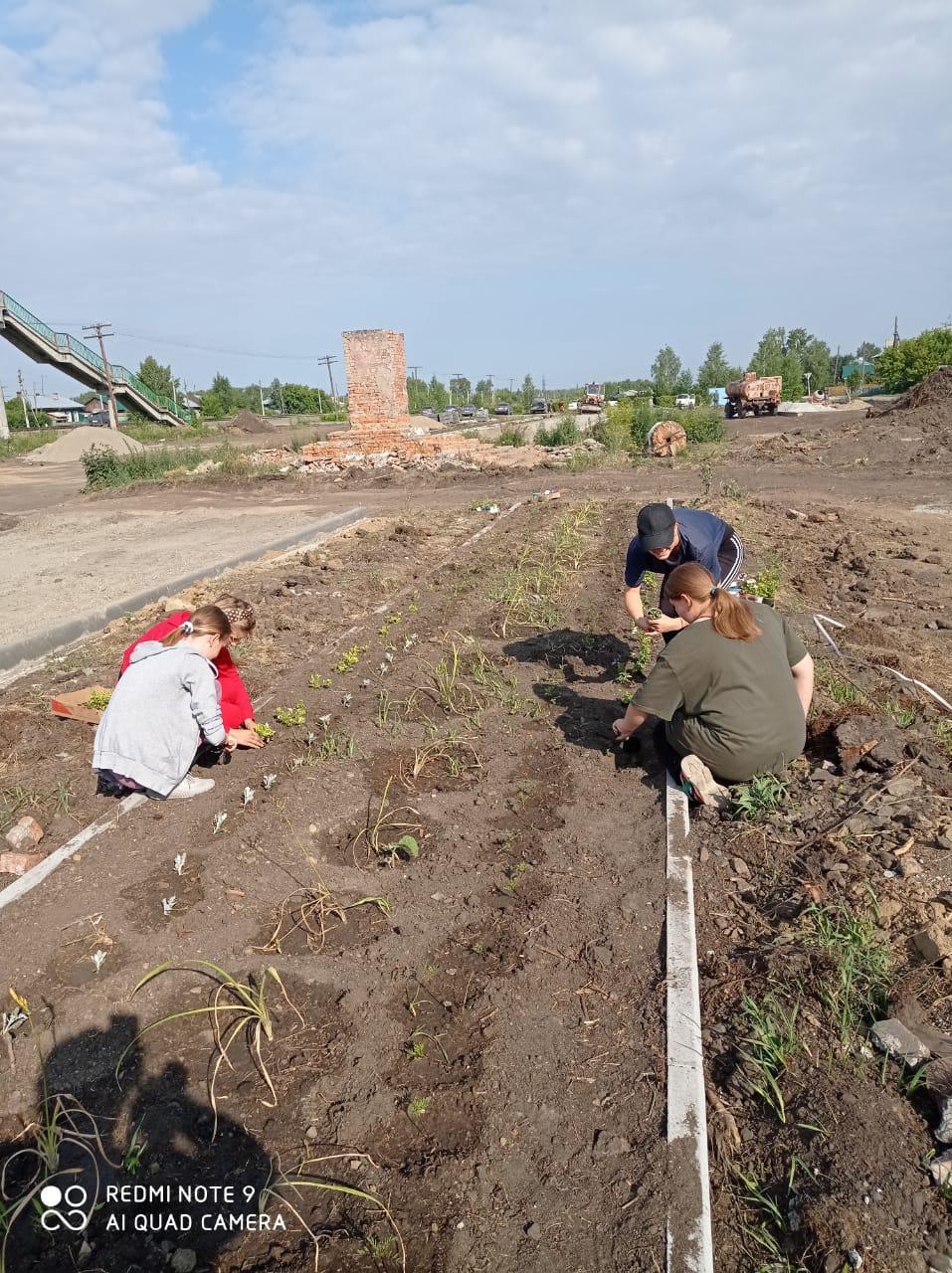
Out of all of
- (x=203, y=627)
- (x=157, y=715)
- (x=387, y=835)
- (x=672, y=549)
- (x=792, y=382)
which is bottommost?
(x=387, y=835)

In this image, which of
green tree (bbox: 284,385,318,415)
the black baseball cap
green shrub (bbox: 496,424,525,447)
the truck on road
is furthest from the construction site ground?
green tree (bbox: 284,385,318,415)

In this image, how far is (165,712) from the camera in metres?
3.69

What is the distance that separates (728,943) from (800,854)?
59cm

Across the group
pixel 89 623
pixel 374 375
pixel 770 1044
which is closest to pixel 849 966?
pixel 770 1044

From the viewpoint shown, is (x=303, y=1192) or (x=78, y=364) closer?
(x=303, y=1192)

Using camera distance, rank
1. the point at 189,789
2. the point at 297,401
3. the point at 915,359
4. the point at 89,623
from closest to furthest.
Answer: the point at 189,789, the point at 89,623, the point at 915,359, the point at 297,401

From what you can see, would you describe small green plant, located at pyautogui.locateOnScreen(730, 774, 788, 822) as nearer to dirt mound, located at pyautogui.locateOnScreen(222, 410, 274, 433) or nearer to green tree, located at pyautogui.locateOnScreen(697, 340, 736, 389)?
dirt mound, located at pyautogui.locateOnScreen(222, 410, 274, 433)

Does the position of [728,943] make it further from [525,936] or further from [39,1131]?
[39,1131]

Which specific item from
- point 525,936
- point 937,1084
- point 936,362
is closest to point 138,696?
point 525,936

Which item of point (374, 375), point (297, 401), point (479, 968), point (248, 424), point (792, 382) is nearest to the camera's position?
point (479, 968)

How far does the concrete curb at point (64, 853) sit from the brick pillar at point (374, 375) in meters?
17.6

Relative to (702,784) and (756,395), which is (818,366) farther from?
(702,784)

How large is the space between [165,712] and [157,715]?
37mm

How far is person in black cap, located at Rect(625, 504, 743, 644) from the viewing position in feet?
14.2
